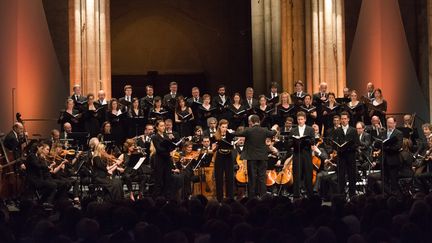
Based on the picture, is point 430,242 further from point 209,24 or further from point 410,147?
point 209,24

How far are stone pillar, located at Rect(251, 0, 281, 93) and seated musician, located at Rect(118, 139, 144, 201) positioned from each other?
7.61 meters

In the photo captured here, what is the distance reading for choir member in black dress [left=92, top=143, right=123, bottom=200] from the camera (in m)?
14.5

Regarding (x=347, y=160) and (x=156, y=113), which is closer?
(x=347, y=160)

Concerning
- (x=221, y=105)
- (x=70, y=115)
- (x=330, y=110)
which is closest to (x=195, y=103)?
(x=221, y=105)

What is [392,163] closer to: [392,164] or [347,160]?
[392,164]

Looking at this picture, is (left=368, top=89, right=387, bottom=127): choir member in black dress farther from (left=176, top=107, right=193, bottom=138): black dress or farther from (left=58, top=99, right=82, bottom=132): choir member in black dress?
(left=58, top=99, right=82, bottom=132): choir member in black dress

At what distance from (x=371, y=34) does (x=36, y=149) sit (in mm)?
10179

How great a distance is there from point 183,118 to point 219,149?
2146 millimetres

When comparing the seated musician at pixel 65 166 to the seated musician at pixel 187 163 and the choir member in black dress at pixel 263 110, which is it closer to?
the seated musician at pixel 187 163

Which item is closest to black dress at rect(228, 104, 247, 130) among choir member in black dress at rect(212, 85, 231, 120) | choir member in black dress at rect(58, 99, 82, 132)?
choir member in black dress at rect(212, 85, 231, 120)

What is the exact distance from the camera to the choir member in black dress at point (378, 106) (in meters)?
17.1

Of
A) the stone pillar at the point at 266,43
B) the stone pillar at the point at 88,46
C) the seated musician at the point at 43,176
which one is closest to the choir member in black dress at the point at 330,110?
the stone pillar at the point at 88,46

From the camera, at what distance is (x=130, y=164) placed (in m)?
14.6

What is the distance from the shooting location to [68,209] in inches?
332
